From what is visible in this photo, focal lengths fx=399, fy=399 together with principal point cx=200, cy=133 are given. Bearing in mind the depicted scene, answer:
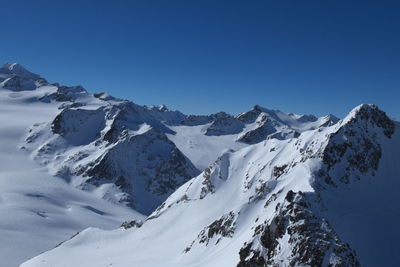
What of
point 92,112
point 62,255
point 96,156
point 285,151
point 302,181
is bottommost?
point 62,255

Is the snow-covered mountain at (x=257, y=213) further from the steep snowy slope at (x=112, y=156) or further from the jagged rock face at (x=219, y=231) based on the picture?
the steep snowy slope at (x=112, y=156)

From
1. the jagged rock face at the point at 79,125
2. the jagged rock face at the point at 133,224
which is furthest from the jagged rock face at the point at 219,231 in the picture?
the jagged rock face at the point at 79,125

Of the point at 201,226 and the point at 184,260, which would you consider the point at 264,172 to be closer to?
the point at 201,226

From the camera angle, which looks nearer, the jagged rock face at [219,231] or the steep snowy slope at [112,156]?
the jagged rock face at [219,231]

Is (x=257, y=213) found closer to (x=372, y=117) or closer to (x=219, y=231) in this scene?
(x=219, y=231)

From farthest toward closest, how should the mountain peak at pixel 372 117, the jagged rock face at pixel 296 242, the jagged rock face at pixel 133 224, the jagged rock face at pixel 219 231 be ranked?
the jagged rock face at pixel 133 224 < the mountain peak at pixel 372 117 < the jagged rock face at pixel 219 231 < the jagged rock face at pixel 296 242

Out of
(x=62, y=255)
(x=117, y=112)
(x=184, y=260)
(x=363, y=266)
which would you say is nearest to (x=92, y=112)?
(x=117, y=112)
